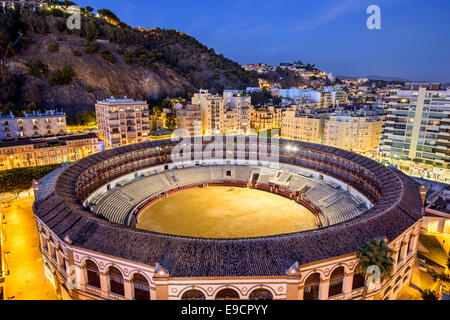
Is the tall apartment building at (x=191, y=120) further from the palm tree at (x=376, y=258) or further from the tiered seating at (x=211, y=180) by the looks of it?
the palm tree at (x=376, y=258)

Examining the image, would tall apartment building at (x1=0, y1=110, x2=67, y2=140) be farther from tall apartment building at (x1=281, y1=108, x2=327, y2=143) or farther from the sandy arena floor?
tall apartment building at (x1=281, y1=108, x2=327, y2=143)

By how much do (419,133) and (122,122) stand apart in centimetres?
7095

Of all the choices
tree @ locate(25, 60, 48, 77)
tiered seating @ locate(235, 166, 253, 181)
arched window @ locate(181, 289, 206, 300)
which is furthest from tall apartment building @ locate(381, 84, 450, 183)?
tree @ locate(25, 60, 48, 77)

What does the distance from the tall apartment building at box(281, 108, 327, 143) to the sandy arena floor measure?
3396 cm

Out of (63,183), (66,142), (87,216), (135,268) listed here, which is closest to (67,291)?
(87,216)

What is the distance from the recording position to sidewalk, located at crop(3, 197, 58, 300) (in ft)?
95.0

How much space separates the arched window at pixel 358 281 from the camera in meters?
24.3

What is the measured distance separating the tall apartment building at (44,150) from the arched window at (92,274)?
47030 millimetres

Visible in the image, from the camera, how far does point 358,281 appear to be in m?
24.5

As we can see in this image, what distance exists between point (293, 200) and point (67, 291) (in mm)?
38490

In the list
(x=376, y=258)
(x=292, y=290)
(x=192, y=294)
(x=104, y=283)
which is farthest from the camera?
(x=104, y=283)

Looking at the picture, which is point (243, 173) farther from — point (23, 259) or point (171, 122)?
point (171, 122)

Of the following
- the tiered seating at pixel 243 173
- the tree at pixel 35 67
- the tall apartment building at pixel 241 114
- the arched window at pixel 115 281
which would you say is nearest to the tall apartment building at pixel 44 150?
the tiered seating at pixel 243 173

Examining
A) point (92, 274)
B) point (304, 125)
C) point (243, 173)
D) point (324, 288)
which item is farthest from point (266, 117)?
point (92, 274)
